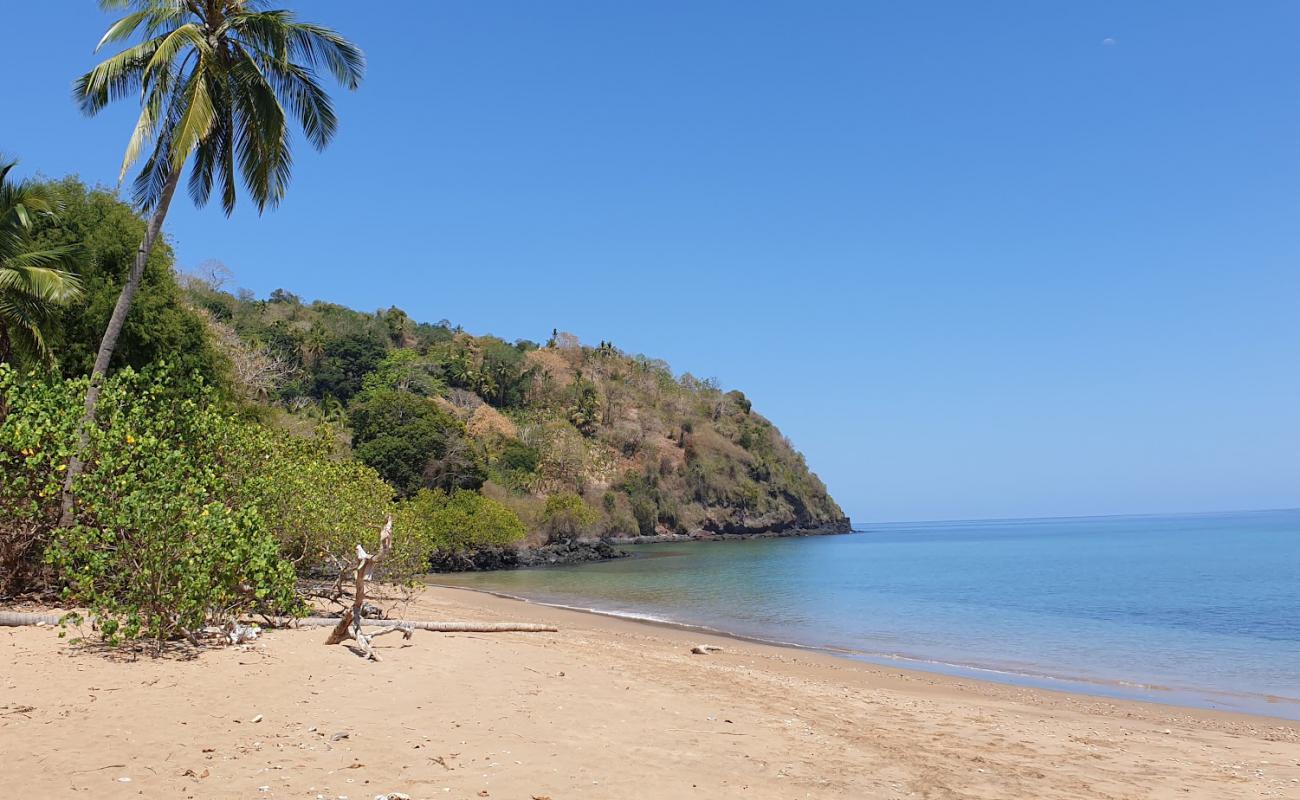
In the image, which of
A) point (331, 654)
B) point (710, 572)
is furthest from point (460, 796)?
point (710, 572)

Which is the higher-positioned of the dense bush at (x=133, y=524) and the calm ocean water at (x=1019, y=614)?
the dense bush at (x=133, y=524)

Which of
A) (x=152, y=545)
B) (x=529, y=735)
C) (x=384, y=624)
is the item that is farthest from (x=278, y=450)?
(x=529, y=735)

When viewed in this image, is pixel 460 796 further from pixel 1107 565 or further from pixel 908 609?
pixel 1107 565

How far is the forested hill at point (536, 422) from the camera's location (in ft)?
170

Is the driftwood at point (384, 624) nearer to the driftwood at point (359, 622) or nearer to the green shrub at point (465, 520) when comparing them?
the driftwood at point (359, 622)

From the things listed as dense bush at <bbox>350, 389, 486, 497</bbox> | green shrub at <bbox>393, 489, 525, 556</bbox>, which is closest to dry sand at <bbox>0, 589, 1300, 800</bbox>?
green shrub at <bbox>393, 489, 525, 556</bbox>

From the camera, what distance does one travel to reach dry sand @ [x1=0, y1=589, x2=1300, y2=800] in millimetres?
5785

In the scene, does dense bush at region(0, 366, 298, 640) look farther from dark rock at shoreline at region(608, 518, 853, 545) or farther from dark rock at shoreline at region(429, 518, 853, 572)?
dark rock at shoreline at region(608, 518, 853, 545)

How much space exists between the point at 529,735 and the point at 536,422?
242 ft

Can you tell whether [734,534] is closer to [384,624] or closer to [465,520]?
[465,520]

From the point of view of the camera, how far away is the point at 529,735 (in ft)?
23.4

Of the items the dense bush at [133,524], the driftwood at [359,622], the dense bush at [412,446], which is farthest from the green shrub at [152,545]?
the dense bush at [412,446]

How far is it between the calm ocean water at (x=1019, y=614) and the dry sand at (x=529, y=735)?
470 centimetres

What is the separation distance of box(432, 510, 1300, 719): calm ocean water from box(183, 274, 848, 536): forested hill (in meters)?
12.2
